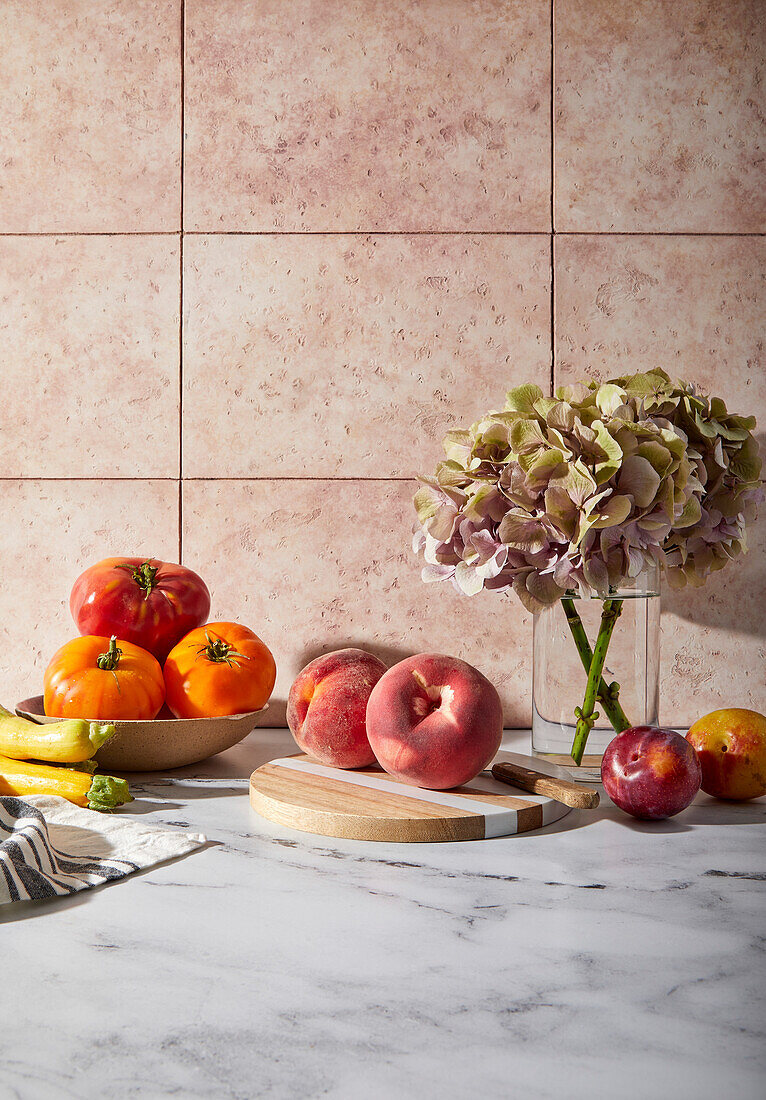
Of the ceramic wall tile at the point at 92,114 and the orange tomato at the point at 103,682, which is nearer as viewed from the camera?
the orange tomato at the point at 103,682

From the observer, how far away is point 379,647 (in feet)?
4.11

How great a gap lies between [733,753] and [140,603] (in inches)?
26.5

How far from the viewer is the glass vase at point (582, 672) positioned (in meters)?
1.01

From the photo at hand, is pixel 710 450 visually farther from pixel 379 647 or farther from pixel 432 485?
pixel 379 647

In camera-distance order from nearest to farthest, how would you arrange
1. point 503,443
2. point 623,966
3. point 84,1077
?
point 84,1077 < point 623,966 < point 503,443

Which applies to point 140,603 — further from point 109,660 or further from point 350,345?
point 350,345

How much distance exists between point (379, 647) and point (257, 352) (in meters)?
0.42

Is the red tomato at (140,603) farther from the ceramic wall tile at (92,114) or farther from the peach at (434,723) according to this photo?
the ceramic wall tile at (92,114)

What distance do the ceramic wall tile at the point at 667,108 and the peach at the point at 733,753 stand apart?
0.66 m

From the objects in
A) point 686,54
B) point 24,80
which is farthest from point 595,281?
point 24,80

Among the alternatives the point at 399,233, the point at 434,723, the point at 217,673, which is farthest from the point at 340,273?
the point at 434,723

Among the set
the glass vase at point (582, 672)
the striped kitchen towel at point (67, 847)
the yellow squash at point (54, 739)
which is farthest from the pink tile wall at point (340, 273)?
the striped kitchen towel at point (67, 847)

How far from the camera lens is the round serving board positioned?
81cm

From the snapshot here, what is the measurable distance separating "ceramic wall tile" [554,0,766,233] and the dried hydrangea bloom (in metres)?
Answer: 0.36
